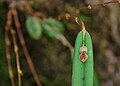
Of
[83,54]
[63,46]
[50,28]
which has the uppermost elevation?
[83,54]

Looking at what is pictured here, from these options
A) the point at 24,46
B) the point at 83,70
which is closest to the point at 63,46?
the point at 24,46

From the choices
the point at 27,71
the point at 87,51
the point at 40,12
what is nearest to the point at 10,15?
the point at 40,12

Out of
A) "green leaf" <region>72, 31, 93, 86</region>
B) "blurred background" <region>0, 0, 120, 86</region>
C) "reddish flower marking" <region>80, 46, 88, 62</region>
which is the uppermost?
"reddish flower marking" <region>80, 46, 88, 62</region>

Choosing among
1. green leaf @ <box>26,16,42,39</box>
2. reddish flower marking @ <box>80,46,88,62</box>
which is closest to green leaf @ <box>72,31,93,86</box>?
reddish flower marking @ <box>80,46,88,62</box>

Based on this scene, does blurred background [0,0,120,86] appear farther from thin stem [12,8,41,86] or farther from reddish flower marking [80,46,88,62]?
reddish flower marking [80,46,88,62]

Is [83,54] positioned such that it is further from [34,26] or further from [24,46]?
[24,46]

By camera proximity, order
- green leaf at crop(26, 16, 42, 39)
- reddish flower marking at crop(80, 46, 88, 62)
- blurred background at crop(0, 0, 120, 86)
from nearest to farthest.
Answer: reddish flower marking at crop(80, 46, 88, 62) < green leaf at crop(26, 16, 42, 39) < blurred background at crop(0, 0, 120, 86)

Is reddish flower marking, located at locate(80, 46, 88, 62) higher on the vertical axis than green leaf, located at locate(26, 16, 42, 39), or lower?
higher

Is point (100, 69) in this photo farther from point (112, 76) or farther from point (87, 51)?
point (87, 51)
